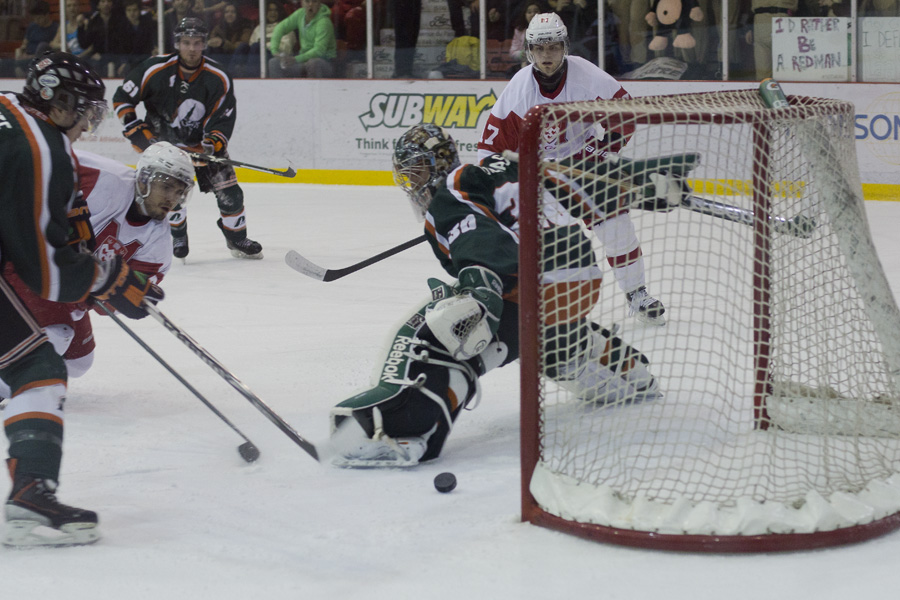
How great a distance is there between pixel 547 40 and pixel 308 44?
4.70m

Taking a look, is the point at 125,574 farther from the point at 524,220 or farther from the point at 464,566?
the point at 524,220

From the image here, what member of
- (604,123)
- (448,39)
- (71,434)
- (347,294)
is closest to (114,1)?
(448,39)

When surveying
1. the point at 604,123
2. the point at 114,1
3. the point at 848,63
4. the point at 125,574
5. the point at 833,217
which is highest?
the point at 114,1

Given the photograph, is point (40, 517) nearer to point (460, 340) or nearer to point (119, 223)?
point (460, 340)

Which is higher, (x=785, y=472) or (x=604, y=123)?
(x=604, y=123)

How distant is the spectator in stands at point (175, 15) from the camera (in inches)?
343

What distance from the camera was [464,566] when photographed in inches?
71.1

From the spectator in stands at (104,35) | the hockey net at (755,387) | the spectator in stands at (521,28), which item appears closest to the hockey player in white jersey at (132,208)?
the hockey net at (755,387)

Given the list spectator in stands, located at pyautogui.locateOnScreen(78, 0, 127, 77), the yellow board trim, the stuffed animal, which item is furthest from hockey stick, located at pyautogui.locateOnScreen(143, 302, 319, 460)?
spectator in stands, located at pyautogui.locateOnScreen(78, 0, 127, 77)

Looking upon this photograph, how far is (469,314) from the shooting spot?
2230mm

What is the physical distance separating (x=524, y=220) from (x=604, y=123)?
251 mm

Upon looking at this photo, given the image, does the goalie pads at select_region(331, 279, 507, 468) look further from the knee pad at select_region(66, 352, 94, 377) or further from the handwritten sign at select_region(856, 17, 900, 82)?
the handwritten sign at select_region(856, 17, 900, 82)

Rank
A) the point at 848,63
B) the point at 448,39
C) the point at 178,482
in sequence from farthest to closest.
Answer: the point at 448,39 → the point at 848,63 → the point at 178,482

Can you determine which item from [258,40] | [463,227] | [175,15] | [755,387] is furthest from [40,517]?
[175,15]
